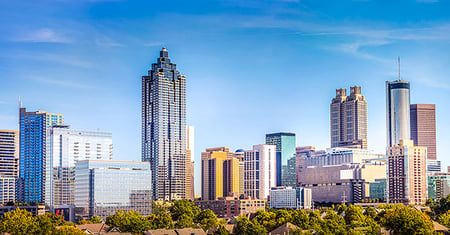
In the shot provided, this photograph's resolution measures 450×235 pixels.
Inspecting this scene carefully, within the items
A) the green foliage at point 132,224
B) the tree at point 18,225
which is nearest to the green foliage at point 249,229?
the green foliage at point 132,224

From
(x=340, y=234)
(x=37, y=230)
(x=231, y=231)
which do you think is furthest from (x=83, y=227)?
(x=340, y=234)

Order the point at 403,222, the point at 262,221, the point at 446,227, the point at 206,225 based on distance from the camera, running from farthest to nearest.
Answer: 1. the point at 206,225
2. the point at 262,221
3. the point at 446,227
4. the point at 403,222

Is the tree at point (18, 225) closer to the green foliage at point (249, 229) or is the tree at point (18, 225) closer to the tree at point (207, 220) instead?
the green foliage at point (249, 229)

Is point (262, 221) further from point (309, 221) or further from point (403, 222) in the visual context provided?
point (403, 222)

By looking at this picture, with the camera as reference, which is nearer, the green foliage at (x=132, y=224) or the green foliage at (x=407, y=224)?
the green foliage at (x=407, y=224)

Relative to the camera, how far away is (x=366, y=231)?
143m

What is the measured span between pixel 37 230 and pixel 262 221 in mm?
54453

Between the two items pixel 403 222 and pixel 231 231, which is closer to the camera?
pixel 403 222

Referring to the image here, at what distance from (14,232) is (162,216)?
136 ft

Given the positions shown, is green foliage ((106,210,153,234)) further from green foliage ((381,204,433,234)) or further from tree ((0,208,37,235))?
green foliage ((381,204,433,234))

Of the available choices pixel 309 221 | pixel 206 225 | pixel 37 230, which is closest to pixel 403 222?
pixel 309 221

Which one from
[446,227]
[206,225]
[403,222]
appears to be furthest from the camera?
[206,225]

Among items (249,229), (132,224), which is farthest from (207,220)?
(249,229)

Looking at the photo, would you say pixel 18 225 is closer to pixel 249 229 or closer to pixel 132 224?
pixel 132 224
